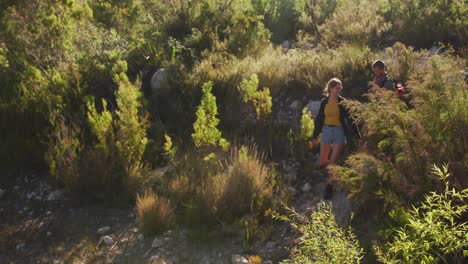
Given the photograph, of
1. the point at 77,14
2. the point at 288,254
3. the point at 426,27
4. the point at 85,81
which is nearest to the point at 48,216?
the point at 85,81

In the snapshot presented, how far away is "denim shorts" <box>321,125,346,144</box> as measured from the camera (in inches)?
229

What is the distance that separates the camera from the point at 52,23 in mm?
7535

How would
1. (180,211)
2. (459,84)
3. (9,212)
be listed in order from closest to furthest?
(459,84)
(180,211)
(9,212)

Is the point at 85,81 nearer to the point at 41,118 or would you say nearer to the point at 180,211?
the point at 41,118

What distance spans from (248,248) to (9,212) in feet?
11.2

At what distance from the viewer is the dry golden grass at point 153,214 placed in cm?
526

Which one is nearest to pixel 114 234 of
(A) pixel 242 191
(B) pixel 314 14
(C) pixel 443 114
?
(A) pixel 242 191

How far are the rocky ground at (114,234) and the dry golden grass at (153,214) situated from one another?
10 cm

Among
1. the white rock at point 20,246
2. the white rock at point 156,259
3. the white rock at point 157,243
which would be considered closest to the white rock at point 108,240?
the white rock at point 157,243

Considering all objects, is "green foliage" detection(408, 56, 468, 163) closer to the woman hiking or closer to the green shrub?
the woman hiking

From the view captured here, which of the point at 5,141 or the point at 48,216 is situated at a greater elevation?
the point at 5,141

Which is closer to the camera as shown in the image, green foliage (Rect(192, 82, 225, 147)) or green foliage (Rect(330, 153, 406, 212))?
green foliage (Rect(330, 153, 406, 212))

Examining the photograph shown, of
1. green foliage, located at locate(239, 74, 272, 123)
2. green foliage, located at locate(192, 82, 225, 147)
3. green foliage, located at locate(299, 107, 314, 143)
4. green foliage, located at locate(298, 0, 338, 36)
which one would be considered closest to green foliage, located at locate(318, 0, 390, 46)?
green foliage, located at locate(298, 0, 338, 36)

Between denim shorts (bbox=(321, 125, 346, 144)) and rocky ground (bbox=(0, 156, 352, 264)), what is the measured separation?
0.53m
